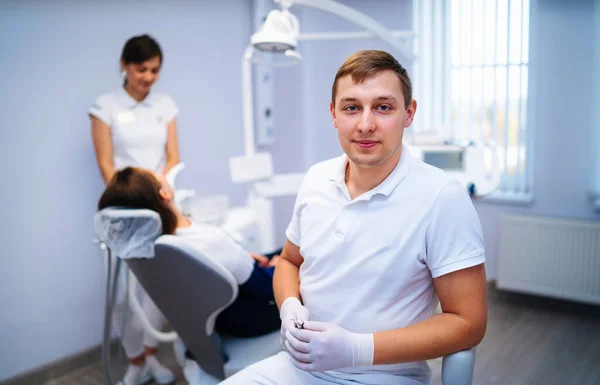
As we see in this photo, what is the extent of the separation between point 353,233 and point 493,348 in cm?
167

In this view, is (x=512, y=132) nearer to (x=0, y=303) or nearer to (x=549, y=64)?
(x=549, y=64)

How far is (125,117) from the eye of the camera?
81.8 inches

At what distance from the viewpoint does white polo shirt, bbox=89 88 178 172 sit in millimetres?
2059

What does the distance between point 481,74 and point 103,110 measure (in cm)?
218

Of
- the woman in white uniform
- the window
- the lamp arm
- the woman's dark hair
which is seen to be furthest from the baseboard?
the window

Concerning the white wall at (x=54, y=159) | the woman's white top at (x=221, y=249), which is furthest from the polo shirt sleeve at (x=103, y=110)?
the woman's white top at (x=221, y=249)

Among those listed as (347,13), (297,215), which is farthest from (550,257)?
(297,215)

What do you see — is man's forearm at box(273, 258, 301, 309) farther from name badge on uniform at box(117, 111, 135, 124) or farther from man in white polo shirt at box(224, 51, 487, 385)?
name badge on uniform at box(117, 111, 135, 124)

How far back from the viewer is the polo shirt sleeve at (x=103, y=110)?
6.68 ft

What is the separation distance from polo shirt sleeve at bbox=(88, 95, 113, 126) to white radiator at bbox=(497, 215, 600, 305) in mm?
2263

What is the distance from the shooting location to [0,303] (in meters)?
1.99

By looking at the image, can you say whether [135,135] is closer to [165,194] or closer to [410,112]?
[165,194]

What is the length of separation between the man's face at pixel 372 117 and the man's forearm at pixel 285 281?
0.35 metres

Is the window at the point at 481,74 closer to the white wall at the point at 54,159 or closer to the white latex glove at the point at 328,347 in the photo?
the white wall at the point at 54,159
